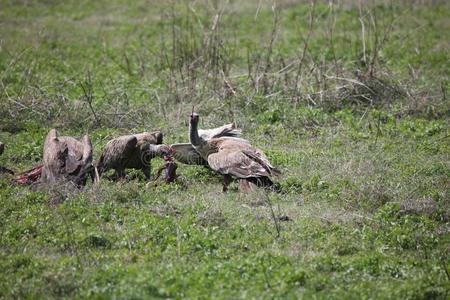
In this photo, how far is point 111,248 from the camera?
7.58m

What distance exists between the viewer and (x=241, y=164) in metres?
9.28

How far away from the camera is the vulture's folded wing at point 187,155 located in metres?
9.97

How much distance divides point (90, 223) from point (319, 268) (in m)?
2.42

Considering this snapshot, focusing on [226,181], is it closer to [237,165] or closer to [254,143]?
[237,165]

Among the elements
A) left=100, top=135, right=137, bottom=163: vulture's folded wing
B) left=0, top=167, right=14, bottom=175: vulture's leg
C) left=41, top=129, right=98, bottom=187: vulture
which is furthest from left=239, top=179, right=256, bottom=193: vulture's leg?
left=0, top=167, right=14, bottom=175: vulture's leg

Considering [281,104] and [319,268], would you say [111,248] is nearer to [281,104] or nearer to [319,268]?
[319,268]

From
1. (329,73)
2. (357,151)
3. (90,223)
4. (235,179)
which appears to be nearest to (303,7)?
(329,73)

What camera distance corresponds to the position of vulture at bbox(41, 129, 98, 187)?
29.4 feet

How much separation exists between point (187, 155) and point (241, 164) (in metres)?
0.99

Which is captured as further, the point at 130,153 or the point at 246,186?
the point at 130,153

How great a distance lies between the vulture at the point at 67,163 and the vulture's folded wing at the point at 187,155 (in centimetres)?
116

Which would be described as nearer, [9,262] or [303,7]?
[9,262]

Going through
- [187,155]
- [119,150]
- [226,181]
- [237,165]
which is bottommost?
[226,181]

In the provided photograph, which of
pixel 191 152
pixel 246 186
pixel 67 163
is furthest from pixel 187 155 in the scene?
pixel 67 163
